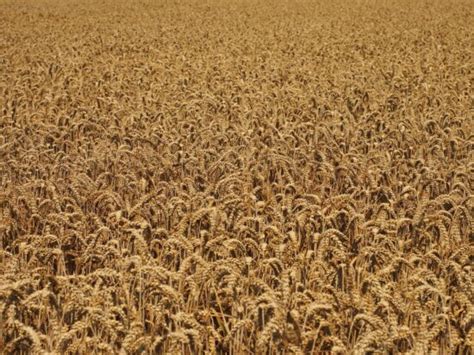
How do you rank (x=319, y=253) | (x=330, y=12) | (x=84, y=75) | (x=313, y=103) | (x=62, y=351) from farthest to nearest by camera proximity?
1. (x=330, y=12)
2. (x=84, y=75)
3. (x=313, y=103)
4. (x=319, y=253)
5. (x=62, y=351)

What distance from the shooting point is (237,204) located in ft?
13.6

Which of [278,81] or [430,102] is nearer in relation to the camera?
[430,102]

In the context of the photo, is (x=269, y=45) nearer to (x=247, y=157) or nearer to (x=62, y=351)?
(x=247, y=157)

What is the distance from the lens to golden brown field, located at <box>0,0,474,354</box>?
2.80m

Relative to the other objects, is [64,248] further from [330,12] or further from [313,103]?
[330,12]

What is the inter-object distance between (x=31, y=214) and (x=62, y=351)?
177 cm

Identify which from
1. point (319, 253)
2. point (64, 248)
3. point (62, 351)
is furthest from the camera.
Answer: point (64, 248)

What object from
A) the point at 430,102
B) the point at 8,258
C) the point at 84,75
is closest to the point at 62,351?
the point at 8,258

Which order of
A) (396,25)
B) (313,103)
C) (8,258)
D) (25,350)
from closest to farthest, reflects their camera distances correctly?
(25,350) → (8,258) → (313,103) → (396,25)

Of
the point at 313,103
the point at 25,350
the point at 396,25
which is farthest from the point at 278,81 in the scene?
the point at 396,25

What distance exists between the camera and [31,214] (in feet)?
13.9

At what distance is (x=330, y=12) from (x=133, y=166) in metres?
19.6

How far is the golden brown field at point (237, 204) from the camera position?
9.20 feet

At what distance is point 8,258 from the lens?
3.67 meters
